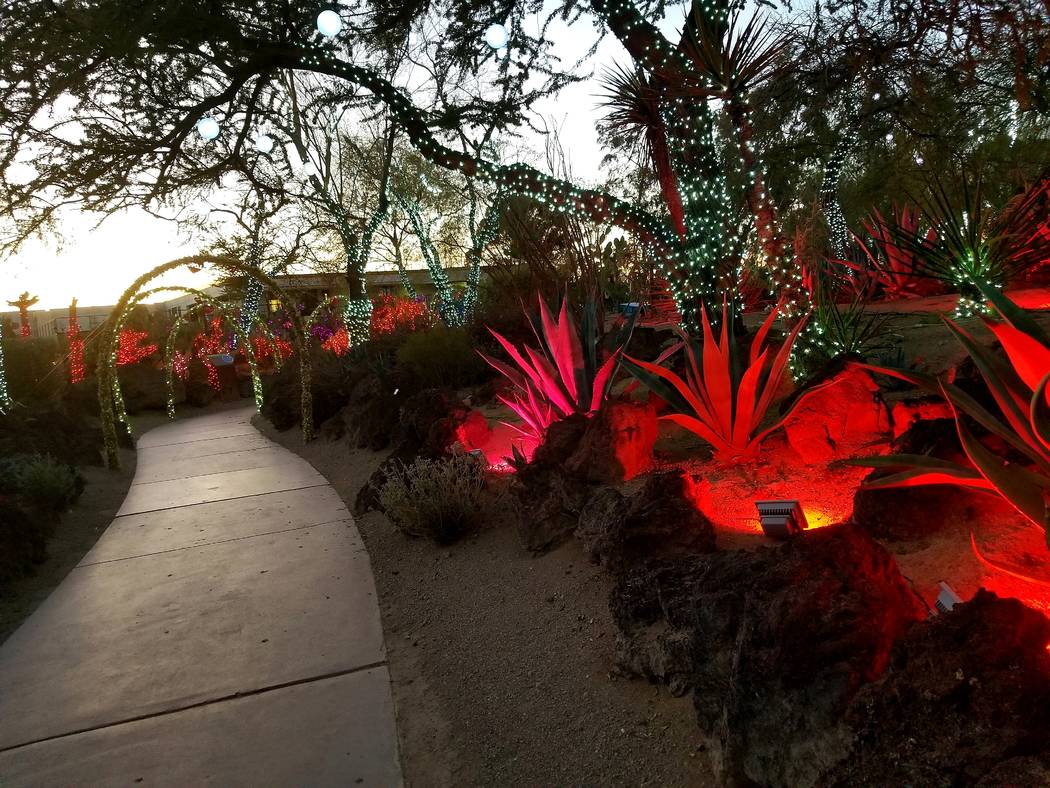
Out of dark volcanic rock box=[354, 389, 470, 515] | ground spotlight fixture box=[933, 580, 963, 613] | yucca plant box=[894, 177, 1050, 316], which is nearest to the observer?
ground spotlight fixture box=[933, 580, 963, 613]

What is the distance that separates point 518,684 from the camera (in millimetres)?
2898

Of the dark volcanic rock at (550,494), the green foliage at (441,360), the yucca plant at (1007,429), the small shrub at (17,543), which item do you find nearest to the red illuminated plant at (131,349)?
the green foliage at (441,360)

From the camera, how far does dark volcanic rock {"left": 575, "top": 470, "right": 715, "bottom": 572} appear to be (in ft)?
10.6

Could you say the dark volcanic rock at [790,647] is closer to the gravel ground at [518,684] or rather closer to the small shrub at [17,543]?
the gravel ground at [518,684]

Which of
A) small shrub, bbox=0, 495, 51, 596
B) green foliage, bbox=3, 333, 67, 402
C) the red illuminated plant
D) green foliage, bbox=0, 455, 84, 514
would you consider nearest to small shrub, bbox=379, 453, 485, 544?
small shrub, bbox=0, 495, 51, 596

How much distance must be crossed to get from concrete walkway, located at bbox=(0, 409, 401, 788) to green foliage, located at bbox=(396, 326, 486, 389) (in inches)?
162

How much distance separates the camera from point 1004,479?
2.24m

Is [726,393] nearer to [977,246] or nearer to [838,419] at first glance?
[838,419]

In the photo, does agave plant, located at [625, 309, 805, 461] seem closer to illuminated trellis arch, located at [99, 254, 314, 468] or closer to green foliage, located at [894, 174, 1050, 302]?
green foliage, located at [894, 174, 1050, 302]

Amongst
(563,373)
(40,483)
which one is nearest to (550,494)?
(563,373)

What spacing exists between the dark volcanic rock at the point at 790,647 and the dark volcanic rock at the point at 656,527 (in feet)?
2.27

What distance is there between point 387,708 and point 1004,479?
98.0 inches

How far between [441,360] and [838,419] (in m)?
6.79

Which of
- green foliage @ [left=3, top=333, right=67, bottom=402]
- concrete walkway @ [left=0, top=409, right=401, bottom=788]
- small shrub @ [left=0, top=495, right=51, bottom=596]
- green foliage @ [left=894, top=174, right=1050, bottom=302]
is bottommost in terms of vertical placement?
concrete walkway @ [left=0, top=409, right=401, bottom=788]
